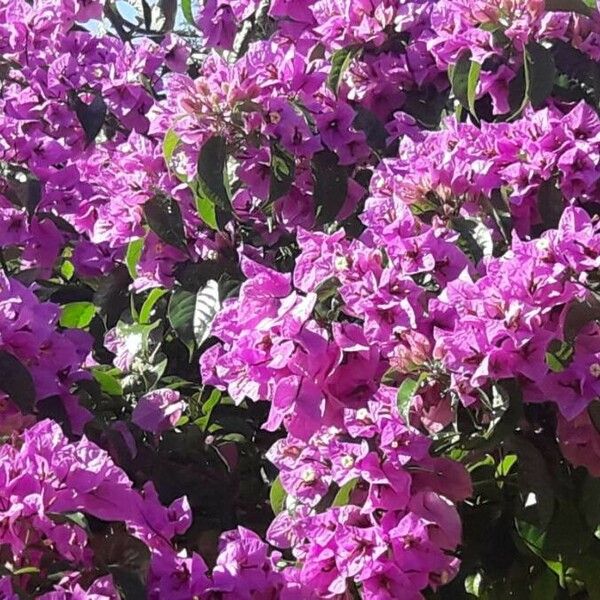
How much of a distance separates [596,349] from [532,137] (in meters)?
0.39

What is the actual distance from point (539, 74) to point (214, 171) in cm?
46

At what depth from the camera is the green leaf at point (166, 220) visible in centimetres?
166

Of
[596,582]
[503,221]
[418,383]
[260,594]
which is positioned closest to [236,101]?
[503,221]

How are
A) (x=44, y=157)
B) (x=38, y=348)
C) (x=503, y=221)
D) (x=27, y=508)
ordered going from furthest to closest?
1. (x=44, y=157)
2. (x=503, y=221)
3. (x=38, y=348)
4. (x=27, y=508)

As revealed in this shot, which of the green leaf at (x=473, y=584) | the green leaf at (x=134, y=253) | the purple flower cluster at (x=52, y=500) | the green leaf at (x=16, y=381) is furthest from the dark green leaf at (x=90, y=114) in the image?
the green leaf at (x=473, y=584)

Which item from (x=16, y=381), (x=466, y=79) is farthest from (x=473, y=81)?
(x=16, y=381)

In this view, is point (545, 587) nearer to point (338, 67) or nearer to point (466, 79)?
point (466, 79)

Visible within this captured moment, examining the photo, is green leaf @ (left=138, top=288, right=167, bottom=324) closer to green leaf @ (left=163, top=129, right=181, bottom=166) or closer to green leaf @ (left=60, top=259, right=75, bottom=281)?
green leaf @ (left=163, top=129, right=181, bottom=166)

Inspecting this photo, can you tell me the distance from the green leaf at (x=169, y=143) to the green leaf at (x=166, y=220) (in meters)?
0.09

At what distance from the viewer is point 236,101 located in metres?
1.54

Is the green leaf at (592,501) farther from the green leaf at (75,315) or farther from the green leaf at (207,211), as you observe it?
the green leaf at (75,315)

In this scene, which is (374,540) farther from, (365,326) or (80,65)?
(80,65)

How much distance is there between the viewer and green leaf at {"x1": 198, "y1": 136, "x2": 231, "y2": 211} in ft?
4.99

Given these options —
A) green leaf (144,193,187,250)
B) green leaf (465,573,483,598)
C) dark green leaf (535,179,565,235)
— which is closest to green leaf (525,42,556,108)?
dark green leaf (535,179,565,235)
